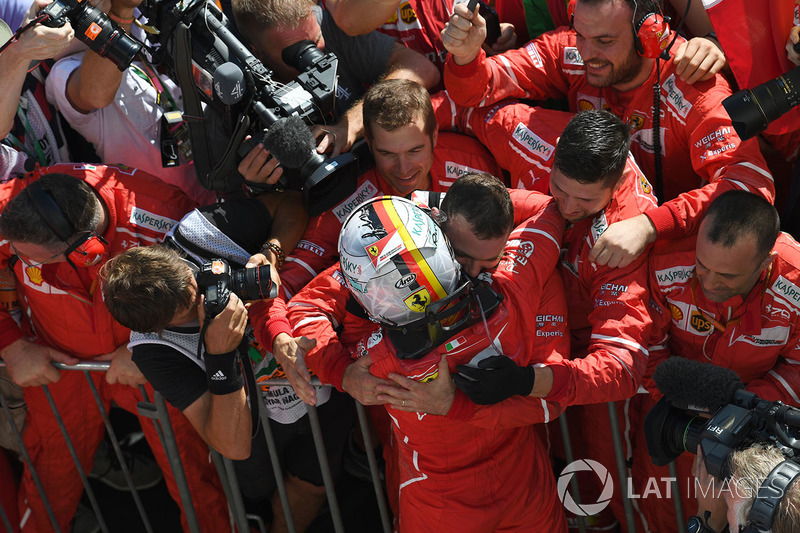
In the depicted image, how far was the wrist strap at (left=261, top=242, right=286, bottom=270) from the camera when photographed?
3.65 metres

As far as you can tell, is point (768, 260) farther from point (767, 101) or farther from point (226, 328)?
point (226, 328)

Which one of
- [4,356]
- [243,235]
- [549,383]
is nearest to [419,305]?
[549,383]

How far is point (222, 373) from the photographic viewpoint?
337 cm

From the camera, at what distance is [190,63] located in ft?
11.4

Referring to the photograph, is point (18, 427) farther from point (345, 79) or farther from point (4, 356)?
point (345, 79)

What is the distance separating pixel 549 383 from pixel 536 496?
1.83 ft

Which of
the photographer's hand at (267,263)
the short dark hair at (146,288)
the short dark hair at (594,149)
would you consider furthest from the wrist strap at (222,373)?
the short dark hair at (594,149)

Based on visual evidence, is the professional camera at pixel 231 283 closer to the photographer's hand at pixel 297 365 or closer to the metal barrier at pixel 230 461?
the photographer's hand at pixel 297 365

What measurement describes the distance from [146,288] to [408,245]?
48.8 inches

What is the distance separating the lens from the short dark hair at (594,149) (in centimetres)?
321

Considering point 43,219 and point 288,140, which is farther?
point 43,219

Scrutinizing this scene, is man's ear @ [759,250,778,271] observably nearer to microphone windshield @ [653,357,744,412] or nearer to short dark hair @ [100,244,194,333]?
microphone windshield @ [653,357,744,412]

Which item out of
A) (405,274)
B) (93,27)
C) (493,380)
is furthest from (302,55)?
(493,380)

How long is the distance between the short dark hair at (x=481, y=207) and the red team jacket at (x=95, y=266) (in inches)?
60.0
